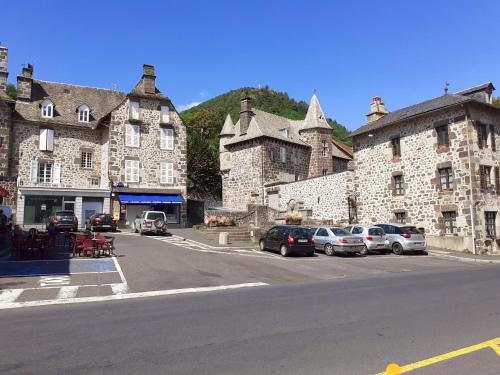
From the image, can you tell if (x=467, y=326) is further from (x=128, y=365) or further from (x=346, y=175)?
(x=346, y=175)

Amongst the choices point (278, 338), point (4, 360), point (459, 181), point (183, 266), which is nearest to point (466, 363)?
point (278, 338)

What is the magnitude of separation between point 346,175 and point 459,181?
8.29 metres

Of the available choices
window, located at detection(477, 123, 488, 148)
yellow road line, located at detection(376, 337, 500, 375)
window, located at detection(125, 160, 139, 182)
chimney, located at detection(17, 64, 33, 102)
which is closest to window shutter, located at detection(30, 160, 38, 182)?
chimney, located at detection(17, 64, 33, 102)

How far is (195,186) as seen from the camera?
46.2 metres

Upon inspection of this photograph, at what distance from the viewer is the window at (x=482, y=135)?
2406 centimetres

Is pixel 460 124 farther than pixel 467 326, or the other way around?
pixel 460 124

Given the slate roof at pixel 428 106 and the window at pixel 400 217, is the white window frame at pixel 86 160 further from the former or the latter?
the window at pixel 400 217

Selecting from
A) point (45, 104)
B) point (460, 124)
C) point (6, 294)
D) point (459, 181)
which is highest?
point (45, 104)

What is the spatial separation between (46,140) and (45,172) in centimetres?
252

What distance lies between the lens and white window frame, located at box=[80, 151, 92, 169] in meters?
33.6

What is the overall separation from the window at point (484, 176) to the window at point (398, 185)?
15.2 ft

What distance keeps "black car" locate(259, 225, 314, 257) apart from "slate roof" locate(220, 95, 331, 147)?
18285mm

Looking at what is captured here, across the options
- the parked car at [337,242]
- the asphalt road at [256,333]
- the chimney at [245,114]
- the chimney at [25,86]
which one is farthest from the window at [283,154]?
the asphalt road at [256,333]

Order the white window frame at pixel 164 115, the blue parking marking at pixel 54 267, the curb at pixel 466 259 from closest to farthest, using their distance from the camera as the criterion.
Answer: the blue parking marking at pixel 54 267
the curb at pixel 466 259
the white window frame at pixel 164 115
